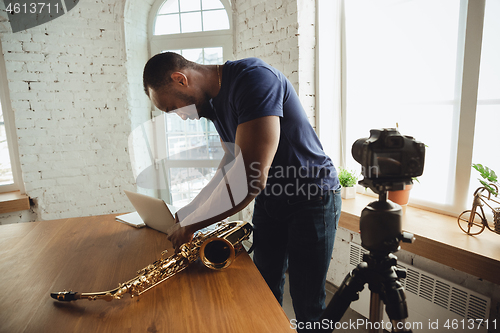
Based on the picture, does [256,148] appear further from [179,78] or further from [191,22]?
[191,22]

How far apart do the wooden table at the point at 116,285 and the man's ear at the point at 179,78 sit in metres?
0.70

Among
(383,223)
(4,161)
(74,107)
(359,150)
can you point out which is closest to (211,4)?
(74,107)

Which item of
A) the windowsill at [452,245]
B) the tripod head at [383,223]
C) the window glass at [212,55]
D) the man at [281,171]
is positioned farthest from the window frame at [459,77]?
the tripod head at [383,223]

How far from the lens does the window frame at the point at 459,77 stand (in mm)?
1596

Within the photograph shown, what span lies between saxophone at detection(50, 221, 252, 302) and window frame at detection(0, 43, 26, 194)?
8.56ft

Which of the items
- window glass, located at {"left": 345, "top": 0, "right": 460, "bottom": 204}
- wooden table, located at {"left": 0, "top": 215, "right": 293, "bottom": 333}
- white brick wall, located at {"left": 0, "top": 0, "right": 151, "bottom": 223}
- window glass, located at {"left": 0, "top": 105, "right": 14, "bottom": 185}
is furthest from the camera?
window glass, located at {"left": 0, "top": 105, "right": 14, "bottom": 185}

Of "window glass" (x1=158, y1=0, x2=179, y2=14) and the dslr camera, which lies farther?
"window glass" (x1=158, y1=0, x2=179, y2=14)

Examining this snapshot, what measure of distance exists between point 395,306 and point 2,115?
3508mm

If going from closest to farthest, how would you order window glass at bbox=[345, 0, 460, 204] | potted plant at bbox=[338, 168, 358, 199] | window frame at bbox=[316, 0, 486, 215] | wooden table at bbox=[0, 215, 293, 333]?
1. wooden table at bbox=[0, 215, 293, 333]
2. window frame at bbox=[316, 0, 486, 215]
3. window glass at bbox=[345, 0, 460, 204]
4. potted plant at bbox=[338, 168, 358, 199]

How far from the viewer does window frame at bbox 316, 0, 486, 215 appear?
62.8 inches

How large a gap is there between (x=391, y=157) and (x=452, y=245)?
3.66ft

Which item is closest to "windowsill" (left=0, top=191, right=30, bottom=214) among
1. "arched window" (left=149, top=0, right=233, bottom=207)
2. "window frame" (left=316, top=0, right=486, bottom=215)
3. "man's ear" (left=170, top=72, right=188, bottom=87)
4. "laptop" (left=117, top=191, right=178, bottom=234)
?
"arched window" (left=149, top=0, right=233, bottom=207)

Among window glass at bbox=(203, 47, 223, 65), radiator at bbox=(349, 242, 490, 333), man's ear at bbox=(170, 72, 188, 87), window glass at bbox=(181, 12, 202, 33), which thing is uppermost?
window glass at bbox=(181, 12, 202, 33)

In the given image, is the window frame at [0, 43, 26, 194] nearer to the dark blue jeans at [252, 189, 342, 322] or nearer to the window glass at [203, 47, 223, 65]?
the window glass at [203, 47, 223, 65]
